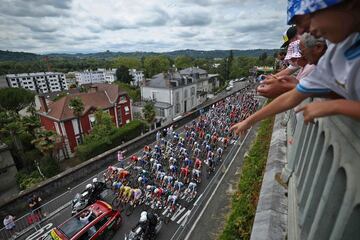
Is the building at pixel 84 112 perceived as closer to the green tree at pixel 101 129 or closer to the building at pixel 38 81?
the green tree at pixel 101 129

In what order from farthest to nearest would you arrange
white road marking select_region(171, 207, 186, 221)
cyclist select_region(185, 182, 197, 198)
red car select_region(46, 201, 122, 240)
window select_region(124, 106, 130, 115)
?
Answer: 1. window select_region(124, 106, 130, 115)
2. cyclist select_region(185, 182, 197, 198)
3. white road marking select_region(171, 207, 186, 221)
4. red car select_region(46, 201, 122, 240)

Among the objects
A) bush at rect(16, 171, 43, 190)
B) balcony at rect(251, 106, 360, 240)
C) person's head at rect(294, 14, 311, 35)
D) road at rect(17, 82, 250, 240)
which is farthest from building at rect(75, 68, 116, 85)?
person's head at rect(294, 14, 311, 35)

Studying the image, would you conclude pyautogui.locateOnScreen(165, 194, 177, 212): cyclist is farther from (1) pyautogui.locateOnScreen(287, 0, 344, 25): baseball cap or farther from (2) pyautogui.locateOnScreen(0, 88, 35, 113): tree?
(2) pyautogui.locateOnScreen(0, 88, 35, 113): tree

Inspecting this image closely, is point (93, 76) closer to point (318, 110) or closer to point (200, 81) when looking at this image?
point (200, 81)

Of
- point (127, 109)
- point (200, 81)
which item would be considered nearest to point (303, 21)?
point (127, 109)

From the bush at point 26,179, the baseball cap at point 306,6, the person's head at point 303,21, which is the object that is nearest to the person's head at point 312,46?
the person's head at point 303,21

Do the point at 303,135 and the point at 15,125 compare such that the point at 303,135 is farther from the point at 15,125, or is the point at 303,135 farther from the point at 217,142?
the point at 15,125

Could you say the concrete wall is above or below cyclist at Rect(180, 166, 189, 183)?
below
